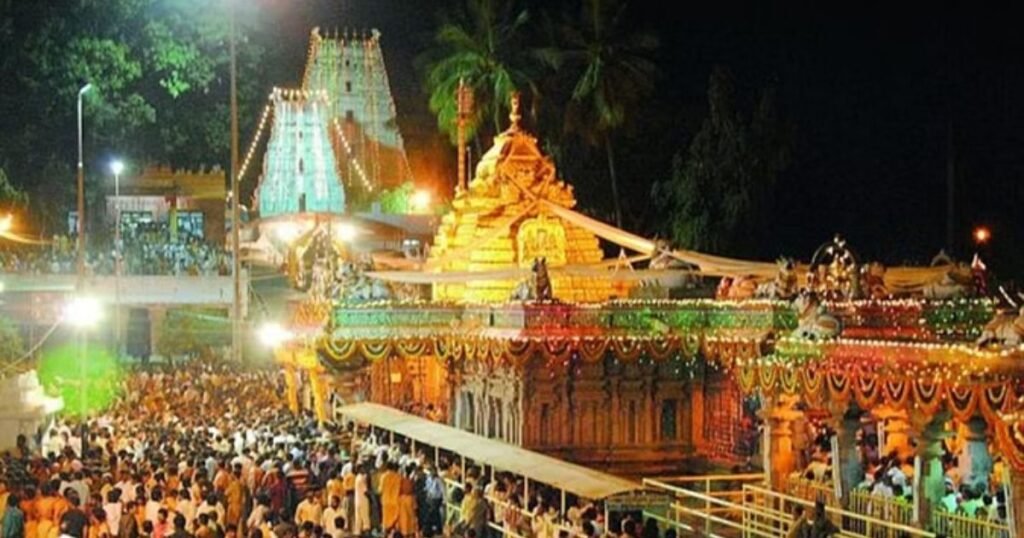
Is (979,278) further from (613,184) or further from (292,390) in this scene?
(613,184)

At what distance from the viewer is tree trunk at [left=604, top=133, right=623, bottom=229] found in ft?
169

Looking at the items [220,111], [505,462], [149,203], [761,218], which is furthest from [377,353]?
[149,203]

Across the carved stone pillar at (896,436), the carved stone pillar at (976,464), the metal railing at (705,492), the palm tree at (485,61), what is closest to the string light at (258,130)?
the palm tree at (485,61)

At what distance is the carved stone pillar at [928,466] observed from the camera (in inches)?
720

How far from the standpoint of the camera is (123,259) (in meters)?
50.5

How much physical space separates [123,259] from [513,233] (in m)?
21.6

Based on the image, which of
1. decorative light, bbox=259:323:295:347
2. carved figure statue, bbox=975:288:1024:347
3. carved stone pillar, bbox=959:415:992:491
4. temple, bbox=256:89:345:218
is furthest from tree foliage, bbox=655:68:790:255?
carved figure statue, bbox=975:288:1024:347

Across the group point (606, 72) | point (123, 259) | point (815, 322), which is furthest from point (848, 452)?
point (123, 259)

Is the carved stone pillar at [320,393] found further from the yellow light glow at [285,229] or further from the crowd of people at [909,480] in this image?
the yellow light glow at [285,229]

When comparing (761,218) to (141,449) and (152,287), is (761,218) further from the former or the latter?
(141,449)

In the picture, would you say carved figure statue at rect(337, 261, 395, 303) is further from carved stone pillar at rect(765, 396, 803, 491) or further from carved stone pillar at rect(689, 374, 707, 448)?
carved stone pillar at rect(765, 396, 803, 491)

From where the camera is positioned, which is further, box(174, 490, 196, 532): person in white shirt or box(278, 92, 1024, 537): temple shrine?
box(174, 490, 196, 532): person in white shirt

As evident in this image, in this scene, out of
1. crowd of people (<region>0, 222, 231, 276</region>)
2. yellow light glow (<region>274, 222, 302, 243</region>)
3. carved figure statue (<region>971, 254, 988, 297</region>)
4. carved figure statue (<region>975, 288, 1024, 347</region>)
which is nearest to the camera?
carved figure statue (<region>975, 288, 1024, 347</region>)

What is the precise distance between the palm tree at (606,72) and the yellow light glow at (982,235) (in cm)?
1236
